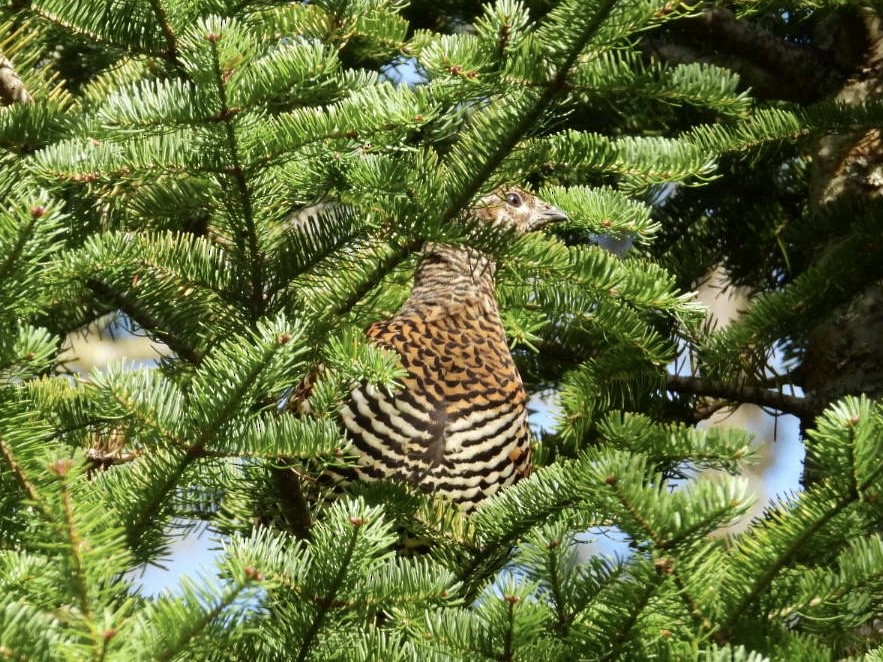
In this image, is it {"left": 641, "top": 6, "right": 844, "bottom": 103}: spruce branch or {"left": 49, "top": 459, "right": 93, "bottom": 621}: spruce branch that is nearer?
{"left": 49, "top": 459, "right": 93, "bottom": 621}: spruce branch

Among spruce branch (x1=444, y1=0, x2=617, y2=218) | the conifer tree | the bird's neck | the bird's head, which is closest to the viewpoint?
the conifer tree

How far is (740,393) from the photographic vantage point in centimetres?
389

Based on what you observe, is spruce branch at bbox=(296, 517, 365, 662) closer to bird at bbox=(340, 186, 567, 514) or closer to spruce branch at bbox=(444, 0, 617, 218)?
spruce branch at bbox=(444, 0, 617, 218)

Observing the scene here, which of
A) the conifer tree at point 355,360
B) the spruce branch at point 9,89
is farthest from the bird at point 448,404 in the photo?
the spruce branch at point 9,89

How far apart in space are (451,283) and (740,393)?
968mm

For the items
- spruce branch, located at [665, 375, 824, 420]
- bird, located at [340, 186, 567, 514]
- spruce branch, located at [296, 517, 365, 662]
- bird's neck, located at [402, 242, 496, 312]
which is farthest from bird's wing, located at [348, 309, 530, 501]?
spruce branch, located at [296, 517, 365, 662]

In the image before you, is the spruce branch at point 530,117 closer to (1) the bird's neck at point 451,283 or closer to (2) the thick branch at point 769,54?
(1) the bird's neck at point 451,283

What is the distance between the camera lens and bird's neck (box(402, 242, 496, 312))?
3.73 meters

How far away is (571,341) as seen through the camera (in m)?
3.98

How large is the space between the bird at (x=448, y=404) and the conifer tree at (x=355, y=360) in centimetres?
14

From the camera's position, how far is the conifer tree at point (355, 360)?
1.73m

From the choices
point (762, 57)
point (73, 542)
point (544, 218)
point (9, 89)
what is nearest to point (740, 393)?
point (544, 218)

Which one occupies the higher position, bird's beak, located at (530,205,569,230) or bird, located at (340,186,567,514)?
bird's beak, located at (530,205,569,230)

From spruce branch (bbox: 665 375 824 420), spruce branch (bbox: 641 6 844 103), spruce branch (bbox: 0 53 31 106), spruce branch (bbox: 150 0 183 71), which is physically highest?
spruce branch (bbox: 641 6 844 103)
